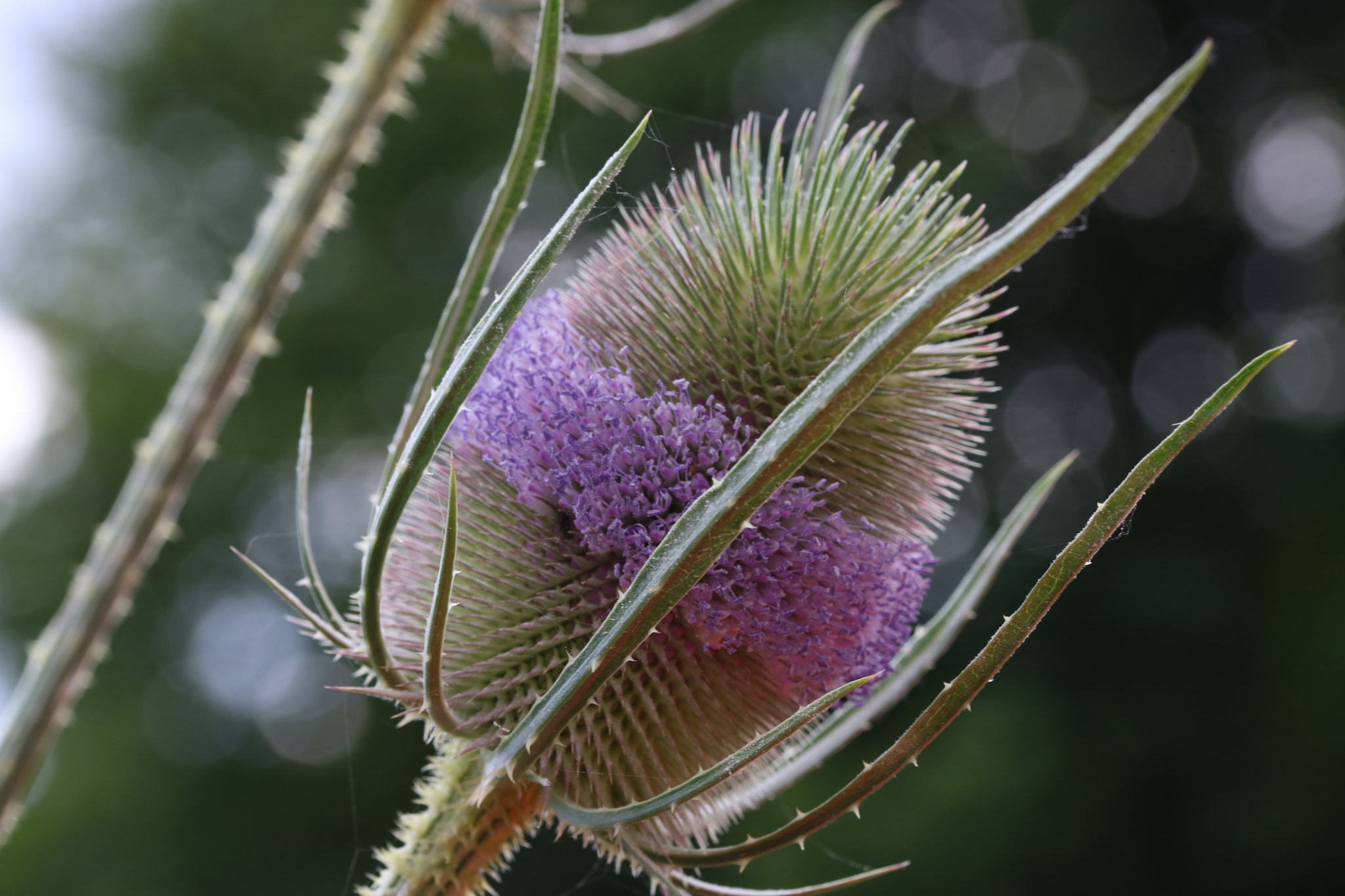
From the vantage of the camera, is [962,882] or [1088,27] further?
[1088,27]

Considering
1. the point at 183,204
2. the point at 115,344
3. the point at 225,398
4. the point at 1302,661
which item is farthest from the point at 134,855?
the point at 1302,661

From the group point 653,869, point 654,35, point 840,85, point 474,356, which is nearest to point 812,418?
point 474,356

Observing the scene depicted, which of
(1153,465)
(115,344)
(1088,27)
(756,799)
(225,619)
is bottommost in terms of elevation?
(225,619)

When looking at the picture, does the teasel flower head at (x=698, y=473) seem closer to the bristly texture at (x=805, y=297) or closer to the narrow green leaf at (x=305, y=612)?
the bristly texture at (x=805, y=297)

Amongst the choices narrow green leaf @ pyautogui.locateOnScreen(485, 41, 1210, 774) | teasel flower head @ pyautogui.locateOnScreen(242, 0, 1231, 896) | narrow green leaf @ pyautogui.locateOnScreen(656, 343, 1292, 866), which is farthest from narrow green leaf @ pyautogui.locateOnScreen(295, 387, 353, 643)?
narrow green leaf @ pyautogui.locateOnScreen(656, 343, 1292, 866)

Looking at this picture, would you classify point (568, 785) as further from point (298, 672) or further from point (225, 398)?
point (298, 672)

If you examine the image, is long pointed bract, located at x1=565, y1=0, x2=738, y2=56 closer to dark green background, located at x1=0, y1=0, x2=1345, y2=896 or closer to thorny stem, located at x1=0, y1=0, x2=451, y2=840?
thorny stem, located at x1=0, y1=0, x2=451, y2=840
